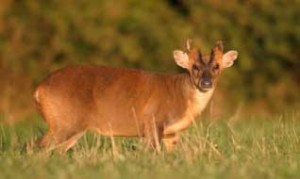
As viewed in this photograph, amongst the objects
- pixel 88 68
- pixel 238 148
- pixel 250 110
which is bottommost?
pixel 250 110

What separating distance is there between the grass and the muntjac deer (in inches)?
8.3

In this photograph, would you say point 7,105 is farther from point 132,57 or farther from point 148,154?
point 148,154

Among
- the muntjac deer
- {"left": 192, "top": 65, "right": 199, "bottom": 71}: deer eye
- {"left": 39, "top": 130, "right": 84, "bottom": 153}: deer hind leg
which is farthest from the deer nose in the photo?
{"left": 39, "top": 130, "right": 84, "bottom": 153}: deer hind leg

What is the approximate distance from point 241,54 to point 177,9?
195 centimetres

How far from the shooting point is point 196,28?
1047 inches

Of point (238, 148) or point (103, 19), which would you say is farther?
point (103, 19)

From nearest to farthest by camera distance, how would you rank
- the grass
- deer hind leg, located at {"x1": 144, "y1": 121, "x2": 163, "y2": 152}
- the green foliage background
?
the grass → deer hind leg, located at {"x1": 144, "y1": 121, "x2": 163, "y2": 152} → the green foliage background

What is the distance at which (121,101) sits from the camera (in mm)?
12992

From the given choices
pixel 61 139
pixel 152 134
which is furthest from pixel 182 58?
pixel 61 139

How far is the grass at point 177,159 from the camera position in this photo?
9.64m

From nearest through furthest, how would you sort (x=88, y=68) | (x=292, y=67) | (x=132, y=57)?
(x=88, y=68), (x=132, y=57), (x=292, y=67)

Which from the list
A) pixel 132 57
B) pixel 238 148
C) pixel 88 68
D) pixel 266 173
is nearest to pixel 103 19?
pixel 132 57

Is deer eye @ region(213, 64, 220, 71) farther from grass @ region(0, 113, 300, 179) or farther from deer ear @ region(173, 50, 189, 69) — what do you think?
grass @ region(0, 113, 300, 179)

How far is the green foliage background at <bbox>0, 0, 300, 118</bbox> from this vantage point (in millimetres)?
25625
